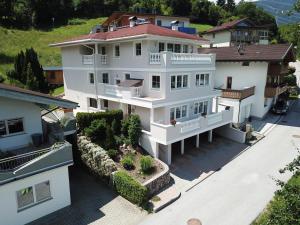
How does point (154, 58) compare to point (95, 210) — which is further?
point (154, 58)

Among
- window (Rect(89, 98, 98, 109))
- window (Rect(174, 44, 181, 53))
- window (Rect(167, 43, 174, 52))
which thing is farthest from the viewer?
window (Rect(89, 98, 98, 109))

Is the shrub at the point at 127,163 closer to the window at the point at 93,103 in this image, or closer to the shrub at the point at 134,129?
the shrub at the point at 134,129

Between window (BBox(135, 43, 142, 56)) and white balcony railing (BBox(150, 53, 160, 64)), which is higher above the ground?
window (BBox(135, 43, 142, 56))

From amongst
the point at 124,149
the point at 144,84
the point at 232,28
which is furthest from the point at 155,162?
the point at 232,28

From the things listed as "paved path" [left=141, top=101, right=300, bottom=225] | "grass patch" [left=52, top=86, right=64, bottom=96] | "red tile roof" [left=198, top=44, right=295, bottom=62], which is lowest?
"paved path" [left=141, top=101, right=300, bottom=225]

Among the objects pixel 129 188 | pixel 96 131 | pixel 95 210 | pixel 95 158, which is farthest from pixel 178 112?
pixel 95 210

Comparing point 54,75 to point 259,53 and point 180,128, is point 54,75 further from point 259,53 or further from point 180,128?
point 259,53

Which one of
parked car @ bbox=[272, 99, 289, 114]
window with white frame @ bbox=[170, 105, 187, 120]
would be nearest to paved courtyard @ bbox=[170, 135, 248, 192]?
window with white frame @ bbox=[170, 105, 187, 120]

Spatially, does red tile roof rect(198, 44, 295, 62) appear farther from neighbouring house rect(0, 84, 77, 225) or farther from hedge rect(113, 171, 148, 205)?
neighbouring house rect(0, 84, 77, 225)

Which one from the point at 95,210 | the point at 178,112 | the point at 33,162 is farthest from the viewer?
the point at 178,112
